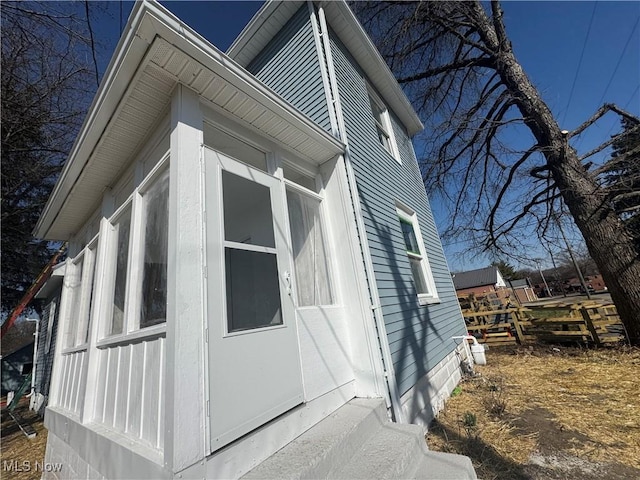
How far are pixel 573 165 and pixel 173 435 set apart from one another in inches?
327

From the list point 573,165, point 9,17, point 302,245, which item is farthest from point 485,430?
point 9,17

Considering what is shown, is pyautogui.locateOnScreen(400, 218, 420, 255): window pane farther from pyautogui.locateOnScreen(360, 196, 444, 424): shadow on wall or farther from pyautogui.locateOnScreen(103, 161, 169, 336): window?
pyautogui.locateOnScreen(103, 161, 169, 336): window

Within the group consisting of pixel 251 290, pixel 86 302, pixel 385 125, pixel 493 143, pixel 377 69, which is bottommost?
pixel 251 290

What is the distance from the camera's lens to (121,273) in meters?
2.82

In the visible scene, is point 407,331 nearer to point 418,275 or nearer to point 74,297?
point 418,275

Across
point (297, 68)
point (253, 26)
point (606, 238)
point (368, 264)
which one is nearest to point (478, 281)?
point (606, 238)

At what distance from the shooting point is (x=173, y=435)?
1.40 meters

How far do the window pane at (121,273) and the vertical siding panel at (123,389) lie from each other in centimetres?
45

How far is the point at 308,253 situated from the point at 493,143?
692cm

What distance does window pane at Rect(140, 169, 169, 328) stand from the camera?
6.73 ft

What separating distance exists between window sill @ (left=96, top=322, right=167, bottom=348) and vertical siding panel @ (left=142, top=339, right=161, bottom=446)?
62 mm

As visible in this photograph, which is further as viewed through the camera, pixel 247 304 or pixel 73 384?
pixel 73 384

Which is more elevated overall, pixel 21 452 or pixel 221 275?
pixel 221 275

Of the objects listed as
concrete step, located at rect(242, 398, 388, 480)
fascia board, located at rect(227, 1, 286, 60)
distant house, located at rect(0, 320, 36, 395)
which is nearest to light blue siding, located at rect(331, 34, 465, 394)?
concrete step, located at rect(242, 398, 388, 480)
